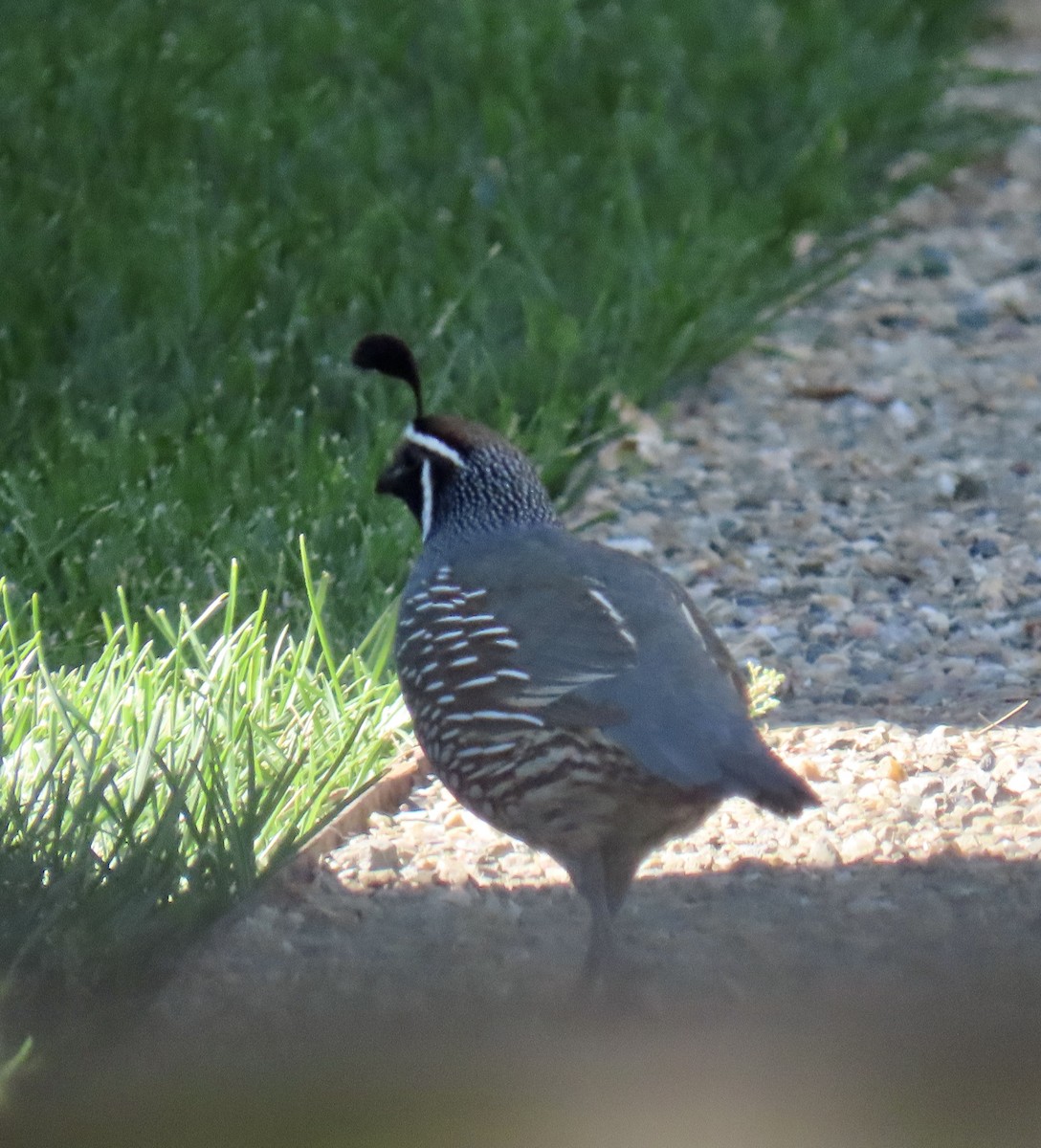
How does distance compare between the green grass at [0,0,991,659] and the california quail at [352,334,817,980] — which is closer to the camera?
the california quail at [352,334,817,980]

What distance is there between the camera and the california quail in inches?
114

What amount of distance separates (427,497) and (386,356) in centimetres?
35

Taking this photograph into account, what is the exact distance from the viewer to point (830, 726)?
13.3 ft

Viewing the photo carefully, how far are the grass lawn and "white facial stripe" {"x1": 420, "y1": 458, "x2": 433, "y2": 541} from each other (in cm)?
33

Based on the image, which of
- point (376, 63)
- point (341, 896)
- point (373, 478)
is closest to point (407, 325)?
point (373, 478)

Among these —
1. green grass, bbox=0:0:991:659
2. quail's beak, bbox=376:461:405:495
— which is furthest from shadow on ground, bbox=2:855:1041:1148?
green grass, bbox=0:0:991:659

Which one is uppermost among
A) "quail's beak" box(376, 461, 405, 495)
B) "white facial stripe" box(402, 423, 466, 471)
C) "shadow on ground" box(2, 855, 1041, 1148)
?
"white facial stripe" box(402, 423, 466, 471)

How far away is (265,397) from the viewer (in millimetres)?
5539

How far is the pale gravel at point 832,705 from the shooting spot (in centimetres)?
302

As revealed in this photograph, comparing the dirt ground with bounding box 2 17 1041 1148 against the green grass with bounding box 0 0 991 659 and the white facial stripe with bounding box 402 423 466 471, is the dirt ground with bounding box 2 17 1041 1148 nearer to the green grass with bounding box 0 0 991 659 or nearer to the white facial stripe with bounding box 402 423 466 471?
the white facial stripe with bounding box 402 423 466 471

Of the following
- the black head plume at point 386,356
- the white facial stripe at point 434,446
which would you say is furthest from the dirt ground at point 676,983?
the black head plume at point 386,356

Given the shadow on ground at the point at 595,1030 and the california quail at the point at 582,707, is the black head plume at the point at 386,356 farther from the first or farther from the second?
the shadow on ground at the point at 595,1030

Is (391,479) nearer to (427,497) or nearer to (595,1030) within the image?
(427,497)

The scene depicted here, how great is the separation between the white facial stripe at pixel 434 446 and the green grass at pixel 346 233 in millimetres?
736
